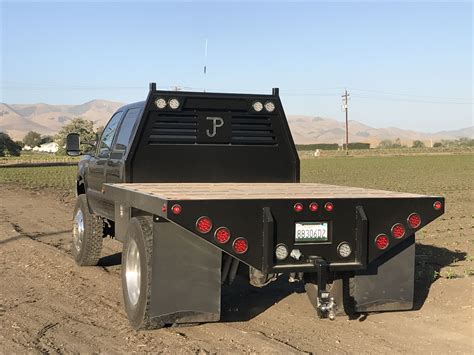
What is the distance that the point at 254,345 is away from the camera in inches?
191

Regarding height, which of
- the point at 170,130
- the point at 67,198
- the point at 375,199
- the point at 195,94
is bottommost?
the point at 67,198

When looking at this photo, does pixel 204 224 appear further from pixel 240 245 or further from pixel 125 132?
pixel 125 132

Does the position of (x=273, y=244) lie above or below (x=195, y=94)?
below

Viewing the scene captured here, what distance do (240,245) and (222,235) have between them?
17 centimetres

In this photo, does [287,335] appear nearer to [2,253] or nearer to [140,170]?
[140,170]

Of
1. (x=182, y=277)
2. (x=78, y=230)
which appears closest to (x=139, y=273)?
(x=182, y=277)

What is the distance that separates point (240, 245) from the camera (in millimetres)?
4574

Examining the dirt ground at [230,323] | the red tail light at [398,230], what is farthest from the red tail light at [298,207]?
the dirt ground at [230,323]

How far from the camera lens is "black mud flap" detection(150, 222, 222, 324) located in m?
4.91

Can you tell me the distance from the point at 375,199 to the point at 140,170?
2.86 m

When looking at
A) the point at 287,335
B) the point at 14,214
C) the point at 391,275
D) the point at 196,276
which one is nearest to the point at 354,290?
the point at 391,275

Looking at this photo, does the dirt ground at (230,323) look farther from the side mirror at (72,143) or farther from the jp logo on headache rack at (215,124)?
the jp logo on headache rack at (215,124)

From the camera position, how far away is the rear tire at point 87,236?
26.3ft

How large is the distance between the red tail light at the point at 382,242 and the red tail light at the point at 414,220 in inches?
10.1
